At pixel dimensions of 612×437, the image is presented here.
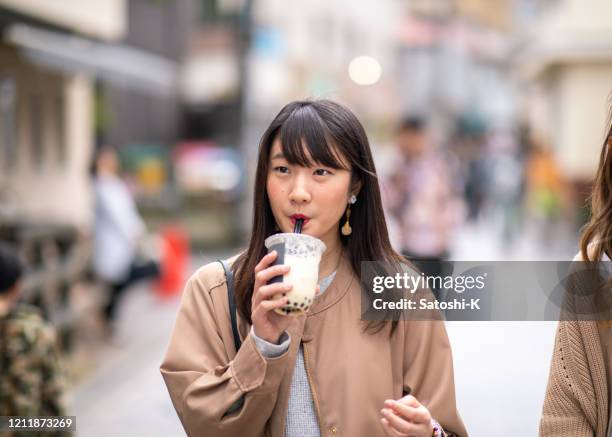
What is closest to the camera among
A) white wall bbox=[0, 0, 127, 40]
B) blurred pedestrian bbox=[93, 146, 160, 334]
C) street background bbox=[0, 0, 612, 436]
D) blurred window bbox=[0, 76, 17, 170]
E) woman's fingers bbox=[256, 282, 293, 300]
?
woman's fingers bbox=[256, 282, 293, 300]

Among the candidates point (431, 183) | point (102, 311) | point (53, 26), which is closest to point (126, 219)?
point (102, 311)

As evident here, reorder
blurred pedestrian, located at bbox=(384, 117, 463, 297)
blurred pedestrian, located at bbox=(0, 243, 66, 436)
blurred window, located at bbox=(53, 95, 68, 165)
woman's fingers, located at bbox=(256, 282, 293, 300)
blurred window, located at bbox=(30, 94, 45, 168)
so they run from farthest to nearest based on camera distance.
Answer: blurred window, located at bbox=(53, 95, 68, 165)
blurred window, located at bbox=(30, 94, 45, 168)
blurred pedestrian, located at bbox=(384, 117, 463, 297)
blurred pedestrian, located at bbox=(0, 243, 66, 436)
woman's fingers, located at bbox=(256, 282, 293, 300)

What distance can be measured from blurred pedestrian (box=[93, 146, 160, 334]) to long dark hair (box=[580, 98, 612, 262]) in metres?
7.49

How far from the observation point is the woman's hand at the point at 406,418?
203 centimetres

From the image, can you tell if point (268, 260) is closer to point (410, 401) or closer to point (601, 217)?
point (410, 401)

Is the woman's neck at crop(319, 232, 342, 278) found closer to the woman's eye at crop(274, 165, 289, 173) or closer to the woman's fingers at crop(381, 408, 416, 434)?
the woman's eye at crop(274, 165, 289, 173)

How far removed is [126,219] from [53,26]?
2.10 meters

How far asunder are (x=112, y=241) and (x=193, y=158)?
2234 cm

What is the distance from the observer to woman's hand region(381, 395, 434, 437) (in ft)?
6.65

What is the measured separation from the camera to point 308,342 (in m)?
2.22

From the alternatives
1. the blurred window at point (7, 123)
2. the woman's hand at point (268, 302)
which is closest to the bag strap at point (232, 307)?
the woman's hand at point (268, 302)

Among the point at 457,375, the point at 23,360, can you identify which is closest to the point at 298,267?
the point at 457,375

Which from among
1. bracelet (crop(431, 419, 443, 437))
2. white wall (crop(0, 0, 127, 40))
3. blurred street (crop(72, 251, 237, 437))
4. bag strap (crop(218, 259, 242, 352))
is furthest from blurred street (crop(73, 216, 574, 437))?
white wall (crop(0, 0, 127, 40))

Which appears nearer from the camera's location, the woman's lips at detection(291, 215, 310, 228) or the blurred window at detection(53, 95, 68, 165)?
the woman's lips at detection(291, 215, 310, 228)
